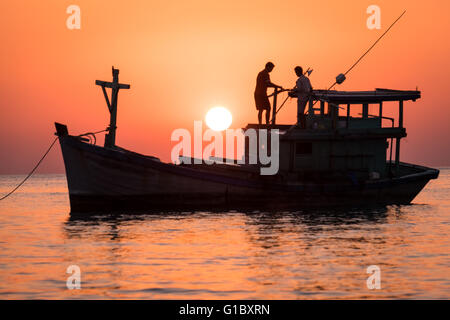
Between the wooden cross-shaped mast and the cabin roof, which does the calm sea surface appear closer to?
the wooden cross-shaped mast

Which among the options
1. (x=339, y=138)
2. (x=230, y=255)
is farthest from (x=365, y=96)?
(x=230, y=255)

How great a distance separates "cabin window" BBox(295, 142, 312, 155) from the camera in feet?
94.8

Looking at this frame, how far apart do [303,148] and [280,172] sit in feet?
4.08

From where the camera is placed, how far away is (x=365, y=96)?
29281 mm

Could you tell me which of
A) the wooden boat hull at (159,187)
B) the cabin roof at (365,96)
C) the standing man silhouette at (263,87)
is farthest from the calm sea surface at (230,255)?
the cabin roof at (365,96)

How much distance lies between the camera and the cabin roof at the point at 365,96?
28.9 m

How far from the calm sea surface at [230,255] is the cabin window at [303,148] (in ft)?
7.44

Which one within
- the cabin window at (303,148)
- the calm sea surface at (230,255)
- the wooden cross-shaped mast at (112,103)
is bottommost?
the calm sea surface at (230,255)

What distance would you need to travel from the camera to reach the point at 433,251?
64.0 feet

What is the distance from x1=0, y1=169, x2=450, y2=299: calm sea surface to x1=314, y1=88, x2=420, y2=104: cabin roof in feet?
13.9

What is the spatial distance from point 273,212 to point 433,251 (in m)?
10.2

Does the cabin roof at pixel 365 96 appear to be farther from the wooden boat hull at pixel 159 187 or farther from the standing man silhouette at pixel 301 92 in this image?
the wooden boat hull at pixel 159 187

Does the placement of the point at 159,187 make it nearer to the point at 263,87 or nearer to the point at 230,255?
the point at 263,87

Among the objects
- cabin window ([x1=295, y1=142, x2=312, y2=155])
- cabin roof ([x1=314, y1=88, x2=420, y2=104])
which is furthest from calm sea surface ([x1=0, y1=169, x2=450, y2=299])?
cabin roof ([x1=314, y1=88, x2=420, y2=104])
